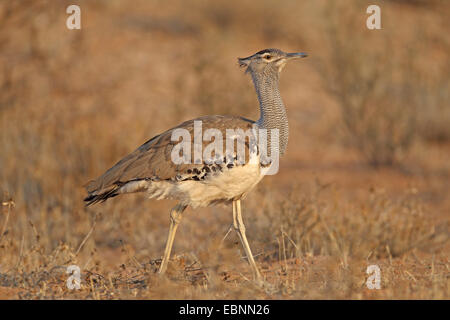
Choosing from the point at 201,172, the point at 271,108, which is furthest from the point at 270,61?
the point at 201,172

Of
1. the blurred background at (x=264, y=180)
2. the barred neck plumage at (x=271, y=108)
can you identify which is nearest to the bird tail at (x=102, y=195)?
the blurred background at (x=264, y=180)

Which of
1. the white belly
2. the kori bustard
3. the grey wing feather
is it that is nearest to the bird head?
the kori bustard

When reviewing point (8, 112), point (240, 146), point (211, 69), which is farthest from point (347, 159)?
point (240, 146)

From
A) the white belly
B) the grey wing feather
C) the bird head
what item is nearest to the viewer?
the white belly

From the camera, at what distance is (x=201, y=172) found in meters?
3.61

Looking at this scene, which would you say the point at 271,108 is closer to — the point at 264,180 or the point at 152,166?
the point at 152,166

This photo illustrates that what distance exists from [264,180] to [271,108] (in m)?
2.56

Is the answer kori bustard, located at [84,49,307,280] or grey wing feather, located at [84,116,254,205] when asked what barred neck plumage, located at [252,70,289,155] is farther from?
grey wing feather, located at [84,116,254,205]

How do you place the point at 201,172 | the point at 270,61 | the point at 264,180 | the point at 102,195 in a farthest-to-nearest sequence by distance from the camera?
the point at 264,180, the point at 270,61, the point at 102,195, the point at 201,172

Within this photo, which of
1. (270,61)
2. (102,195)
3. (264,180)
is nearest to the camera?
(102,195)

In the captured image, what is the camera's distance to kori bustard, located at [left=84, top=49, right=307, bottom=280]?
141 inches

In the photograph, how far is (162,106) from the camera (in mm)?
9867

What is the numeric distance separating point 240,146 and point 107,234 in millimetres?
2696

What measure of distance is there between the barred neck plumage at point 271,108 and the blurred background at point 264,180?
2.49 feet
